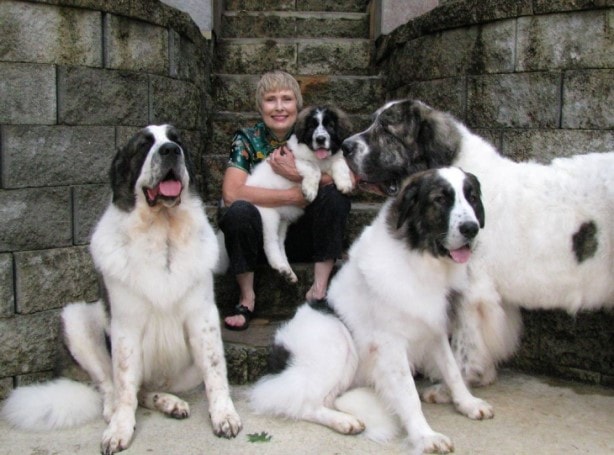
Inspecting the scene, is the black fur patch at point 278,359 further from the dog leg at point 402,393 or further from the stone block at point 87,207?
the stone block at point 87,207

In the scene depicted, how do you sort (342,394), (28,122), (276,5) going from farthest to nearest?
(276,5)
(28,122)
(342,394)

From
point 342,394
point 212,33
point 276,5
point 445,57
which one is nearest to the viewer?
point 342,394

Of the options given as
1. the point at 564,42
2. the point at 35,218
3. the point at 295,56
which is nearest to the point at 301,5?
the point at 295,56

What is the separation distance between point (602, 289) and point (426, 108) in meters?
1.39

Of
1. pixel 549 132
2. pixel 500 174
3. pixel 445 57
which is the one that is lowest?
pixel 500 174

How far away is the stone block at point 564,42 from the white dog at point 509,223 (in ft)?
2.40

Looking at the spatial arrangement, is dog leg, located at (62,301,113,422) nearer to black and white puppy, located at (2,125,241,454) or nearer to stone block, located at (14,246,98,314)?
black and white puppy, located at (2,125,241,454)

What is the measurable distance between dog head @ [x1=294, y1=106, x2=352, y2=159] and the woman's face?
0.50 ft

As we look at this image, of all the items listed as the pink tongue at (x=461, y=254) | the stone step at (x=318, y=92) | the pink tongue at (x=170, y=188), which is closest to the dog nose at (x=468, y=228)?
the pink tongue at (x=461, y=254)

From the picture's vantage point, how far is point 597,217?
327cm

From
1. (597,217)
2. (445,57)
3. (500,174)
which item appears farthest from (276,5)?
(597,217)

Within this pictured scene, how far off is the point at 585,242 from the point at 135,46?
9.72 feet

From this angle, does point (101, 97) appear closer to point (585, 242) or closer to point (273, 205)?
point (273, 205)

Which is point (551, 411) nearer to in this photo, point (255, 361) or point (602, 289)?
point (602, 289)
